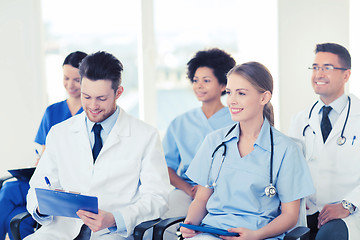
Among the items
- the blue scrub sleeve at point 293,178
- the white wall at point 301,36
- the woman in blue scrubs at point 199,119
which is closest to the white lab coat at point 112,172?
the blue scrub sleeve at point 293,178

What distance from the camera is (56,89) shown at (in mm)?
4215

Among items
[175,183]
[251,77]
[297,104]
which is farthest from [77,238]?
[297,104]

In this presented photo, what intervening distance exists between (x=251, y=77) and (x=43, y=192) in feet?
3.51

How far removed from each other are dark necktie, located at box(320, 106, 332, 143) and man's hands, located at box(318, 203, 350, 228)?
0.43 meters

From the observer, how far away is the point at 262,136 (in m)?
2.05

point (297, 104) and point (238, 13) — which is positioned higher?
point (238, 13)

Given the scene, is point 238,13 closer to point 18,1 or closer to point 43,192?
point 18,1

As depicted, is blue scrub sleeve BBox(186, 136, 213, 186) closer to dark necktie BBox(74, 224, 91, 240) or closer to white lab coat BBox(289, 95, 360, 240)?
dark necktie BBox(74, 224, 91, 240)

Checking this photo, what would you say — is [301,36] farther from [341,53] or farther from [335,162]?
[335,162]

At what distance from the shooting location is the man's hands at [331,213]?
2271 millimetres

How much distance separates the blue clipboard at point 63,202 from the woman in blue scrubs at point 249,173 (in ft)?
1.48

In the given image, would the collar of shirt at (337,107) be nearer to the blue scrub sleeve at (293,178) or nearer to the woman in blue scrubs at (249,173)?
the woman in blue scrubs at (249,173)

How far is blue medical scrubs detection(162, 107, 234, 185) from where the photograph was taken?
116 inches

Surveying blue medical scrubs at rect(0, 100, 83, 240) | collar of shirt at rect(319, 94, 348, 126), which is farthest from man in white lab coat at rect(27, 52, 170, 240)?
collar of shirt at rect(319, 94, 348, 126)
